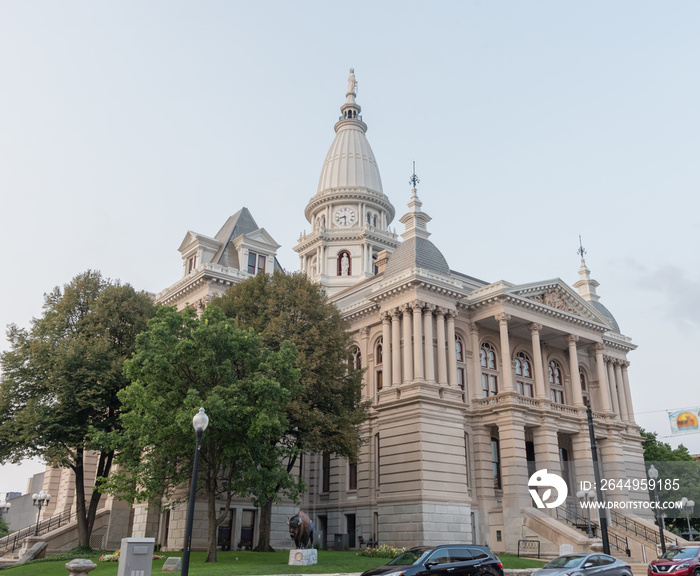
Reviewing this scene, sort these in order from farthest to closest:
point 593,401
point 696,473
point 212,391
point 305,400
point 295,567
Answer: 1. point 696,473
2. point 593,401
3. point 305,400
4. point 212,391
5. point 295,567

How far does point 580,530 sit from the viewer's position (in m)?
41.5

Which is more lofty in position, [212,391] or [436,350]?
[436,350]

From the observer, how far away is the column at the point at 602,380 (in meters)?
51.4

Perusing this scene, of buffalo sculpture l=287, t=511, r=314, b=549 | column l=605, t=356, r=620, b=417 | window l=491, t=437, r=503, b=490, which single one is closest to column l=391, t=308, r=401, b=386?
window l=491, t=437, r=503, b=490

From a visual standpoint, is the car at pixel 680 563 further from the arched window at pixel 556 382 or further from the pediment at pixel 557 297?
the arched window at pixel 556 382

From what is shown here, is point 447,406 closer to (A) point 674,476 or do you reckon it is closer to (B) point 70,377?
(B) point 70,377

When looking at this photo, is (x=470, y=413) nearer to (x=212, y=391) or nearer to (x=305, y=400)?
(x=305, y=400)

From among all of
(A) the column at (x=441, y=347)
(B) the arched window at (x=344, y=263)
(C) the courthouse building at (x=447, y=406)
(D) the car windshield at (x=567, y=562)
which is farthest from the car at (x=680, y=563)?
(B) the arched window at (x=344, y=263)

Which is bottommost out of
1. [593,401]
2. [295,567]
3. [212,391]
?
[295,567]

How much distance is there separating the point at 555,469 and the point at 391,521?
39.1 ft

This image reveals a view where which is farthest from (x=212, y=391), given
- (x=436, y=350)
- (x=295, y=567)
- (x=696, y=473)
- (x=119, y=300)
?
(x=696, y=473)

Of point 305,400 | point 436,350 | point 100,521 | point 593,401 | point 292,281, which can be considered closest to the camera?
point 305,400

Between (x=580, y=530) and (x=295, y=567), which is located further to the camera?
(x=580, y=530)

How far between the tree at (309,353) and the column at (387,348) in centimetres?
387
